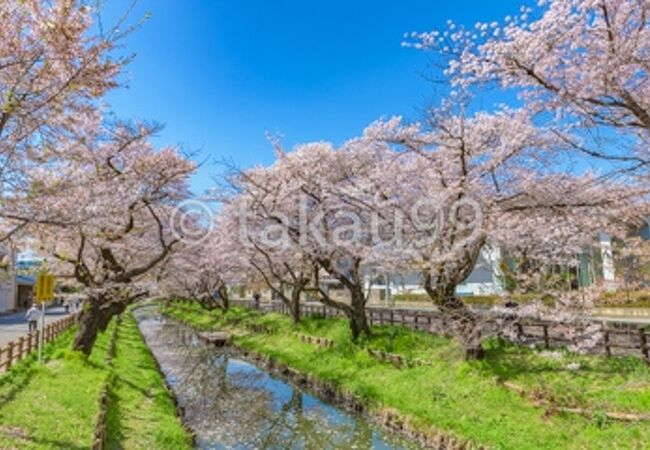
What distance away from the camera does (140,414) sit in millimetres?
10922

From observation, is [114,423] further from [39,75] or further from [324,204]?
[324,204]

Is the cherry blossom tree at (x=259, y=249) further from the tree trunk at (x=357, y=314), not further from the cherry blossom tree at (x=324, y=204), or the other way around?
the tree trunk at (x=357, y=314)

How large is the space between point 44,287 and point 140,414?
17.6 feet

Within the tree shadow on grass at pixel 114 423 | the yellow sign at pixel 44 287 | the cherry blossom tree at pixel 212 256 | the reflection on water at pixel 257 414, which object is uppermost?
the cherry blossom tree at pixel 212 256

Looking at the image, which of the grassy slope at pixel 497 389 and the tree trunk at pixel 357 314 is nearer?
the grassy slope at pixel 497 389

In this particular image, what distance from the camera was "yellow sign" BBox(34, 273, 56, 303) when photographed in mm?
13250

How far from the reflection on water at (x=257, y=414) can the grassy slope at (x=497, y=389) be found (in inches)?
45.4

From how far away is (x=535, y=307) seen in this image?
11.8 m

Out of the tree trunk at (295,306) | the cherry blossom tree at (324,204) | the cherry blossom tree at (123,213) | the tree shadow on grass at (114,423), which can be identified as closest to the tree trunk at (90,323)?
the cherry blossom tree at (123,213)

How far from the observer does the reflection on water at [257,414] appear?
11164 mm

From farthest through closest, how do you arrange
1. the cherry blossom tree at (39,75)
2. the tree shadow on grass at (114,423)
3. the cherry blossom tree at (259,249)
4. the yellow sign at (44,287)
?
the cherry blossom tree at (259,249) → the yellow sign at (44,287) → the tree shadow on grass at (114,423) → the cherry blossom tree at (39,75)

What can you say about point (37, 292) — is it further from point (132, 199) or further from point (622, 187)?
point (622, 187)

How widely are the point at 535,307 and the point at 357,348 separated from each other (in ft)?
25.7

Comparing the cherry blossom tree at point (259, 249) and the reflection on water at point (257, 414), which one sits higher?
the cherry blossom tree at point (259, 249)
